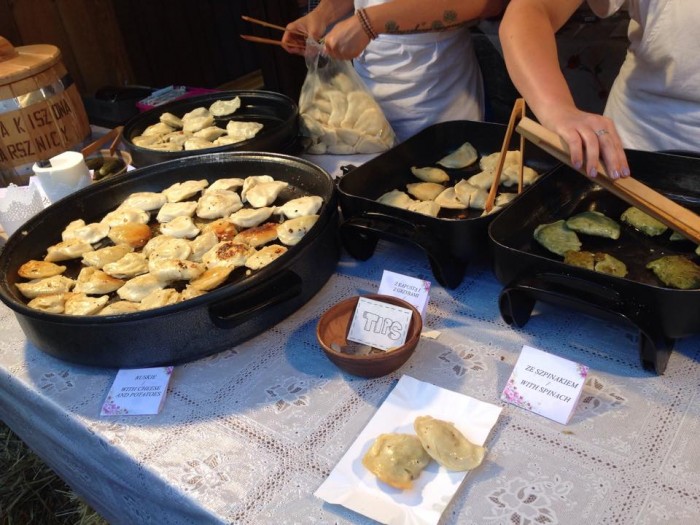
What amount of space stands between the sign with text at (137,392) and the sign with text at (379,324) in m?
0.47

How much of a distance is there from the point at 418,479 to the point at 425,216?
0.68 m

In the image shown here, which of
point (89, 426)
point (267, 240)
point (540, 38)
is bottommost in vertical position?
point (89, 426)

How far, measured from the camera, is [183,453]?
49.7 inches

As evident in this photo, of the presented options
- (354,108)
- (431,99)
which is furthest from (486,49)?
(354,108)

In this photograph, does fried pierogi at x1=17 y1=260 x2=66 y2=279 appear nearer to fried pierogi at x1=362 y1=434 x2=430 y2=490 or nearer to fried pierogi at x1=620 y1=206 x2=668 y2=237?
fried pierogi at x1=362 y1=434 x2=430 y2=490

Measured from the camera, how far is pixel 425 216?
1.51 metres

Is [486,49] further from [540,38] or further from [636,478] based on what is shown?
[636,478]

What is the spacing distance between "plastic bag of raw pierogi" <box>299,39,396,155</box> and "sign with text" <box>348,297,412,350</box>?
3.37 feet

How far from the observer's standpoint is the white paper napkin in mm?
1041

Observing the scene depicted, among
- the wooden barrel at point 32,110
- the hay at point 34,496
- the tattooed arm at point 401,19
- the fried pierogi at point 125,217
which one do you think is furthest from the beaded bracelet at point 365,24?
the hay at point 34,496

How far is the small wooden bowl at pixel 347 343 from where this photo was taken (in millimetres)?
1300

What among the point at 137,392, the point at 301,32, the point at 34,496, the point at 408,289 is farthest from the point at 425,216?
the point at 34,496

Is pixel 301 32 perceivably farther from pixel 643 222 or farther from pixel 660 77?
pixel 643 222

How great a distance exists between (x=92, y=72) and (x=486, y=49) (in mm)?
2769
